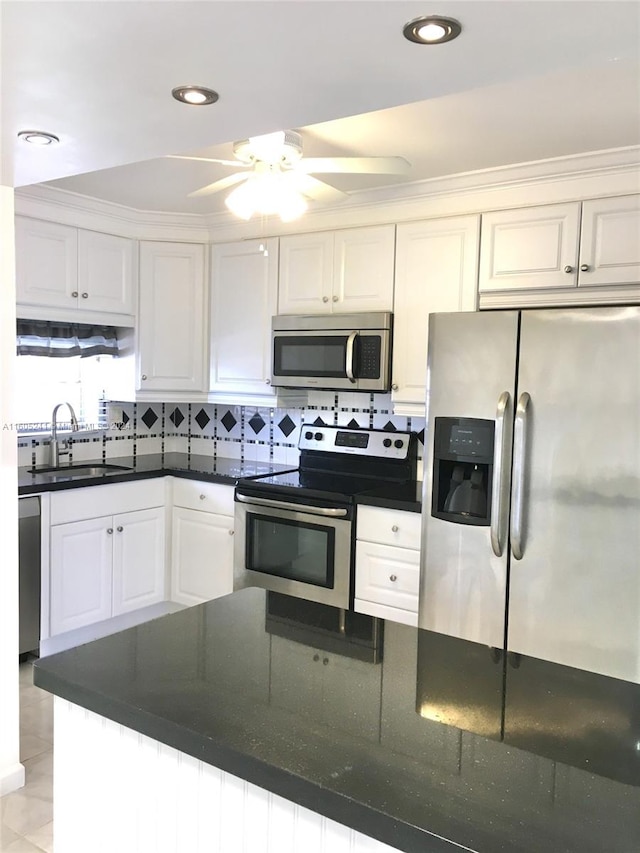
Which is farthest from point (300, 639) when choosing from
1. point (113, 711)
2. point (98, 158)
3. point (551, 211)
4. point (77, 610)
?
point (77, 610)

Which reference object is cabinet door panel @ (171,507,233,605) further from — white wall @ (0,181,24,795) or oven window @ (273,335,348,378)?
white wall @ (0,181,24,795)

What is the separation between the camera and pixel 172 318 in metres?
4.05

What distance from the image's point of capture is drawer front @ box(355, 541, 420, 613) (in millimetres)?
3025

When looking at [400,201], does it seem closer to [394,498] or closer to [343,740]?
[394,498]

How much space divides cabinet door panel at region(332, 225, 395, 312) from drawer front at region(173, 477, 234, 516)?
1122 mm

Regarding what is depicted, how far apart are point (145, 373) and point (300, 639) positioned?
2.85 metres

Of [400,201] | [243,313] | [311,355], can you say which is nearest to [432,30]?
[400,201]

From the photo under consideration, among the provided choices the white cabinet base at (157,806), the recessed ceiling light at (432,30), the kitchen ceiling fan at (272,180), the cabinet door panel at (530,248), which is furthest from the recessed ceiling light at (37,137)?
the cabinet door panel at (530,248)

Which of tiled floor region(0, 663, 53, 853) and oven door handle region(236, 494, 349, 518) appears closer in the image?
tiled floor region(0, 663, 53, 853)

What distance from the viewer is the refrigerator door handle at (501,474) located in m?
2.49

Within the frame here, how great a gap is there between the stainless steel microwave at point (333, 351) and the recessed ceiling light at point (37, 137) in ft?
5.71

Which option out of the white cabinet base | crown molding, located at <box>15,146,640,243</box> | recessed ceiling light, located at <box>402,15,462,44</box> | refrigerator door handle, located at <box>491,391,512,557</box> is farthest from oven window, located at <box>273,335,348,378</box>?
the white cabinet base

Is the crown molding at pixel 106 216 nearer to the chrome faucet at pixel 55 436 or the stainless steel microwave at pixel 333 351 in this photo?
the stainless steel microwave at pixel 333 351

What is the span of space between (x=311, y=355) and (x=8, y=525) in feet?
5.47
